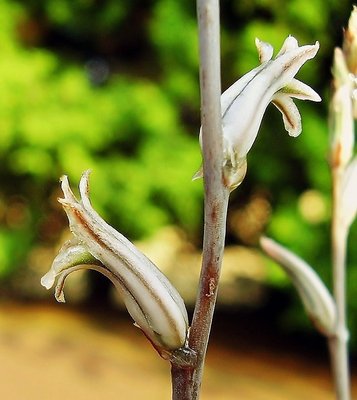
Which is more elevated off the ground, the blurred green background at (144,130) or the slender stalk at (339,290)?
the blurred green background at (144,130)

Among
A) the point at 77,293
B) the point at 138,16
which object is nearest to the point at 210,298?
the point at 138,16

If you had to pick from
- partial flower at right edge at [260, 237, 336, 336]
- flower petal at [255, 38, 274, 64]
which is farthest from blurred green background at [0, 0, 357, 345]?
flower petal at [255, 38, 274, 64]

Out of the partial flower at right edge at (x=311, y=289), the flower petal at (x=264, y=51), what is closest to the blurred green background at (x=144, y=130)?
the partial flower at right edge at (x=311, y=289)

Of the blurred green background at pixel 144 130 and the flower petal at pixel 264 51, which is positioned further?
the blurred green background at pixel 144 130

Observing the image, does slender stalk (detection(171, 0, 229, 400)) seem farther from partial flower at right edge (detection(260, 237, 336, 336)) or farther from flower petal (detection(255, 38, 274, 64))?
partial flower at right edge (detection(260, 237, 336, 336))

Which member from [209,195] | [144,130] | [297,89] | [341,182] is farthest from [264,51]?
[144,130]

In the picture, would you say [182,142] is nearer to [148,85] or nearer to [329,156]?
[148,85]

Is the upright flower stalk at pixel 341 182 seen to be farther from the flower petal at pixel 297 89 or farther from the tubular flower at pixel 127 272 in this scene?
the tubular flower at pixel 127 272
